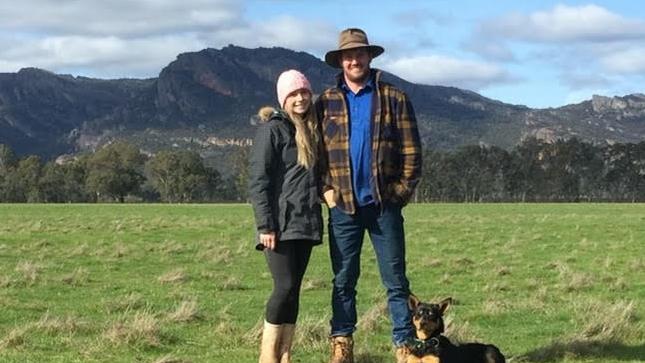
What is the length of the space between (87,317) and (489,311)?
18.1ft

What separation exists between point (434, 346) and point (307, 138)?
76.2 inches

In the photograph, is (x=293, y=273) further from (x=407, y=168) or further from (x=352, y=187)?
(x=407, y=168)

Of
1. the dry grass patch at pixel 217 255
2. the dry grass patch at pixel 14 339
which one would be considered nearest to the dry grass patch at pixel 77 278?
the dry grass patch at pixel 217 255

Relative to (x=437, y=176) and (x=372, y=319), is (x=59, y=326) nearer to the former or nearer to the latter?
(x=372, y=319)

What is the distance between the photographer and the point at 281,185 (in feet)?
21.6

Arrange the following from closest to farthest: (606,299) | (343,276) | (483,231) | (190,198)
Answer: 1. (343,276)
2. (606,299)
3. (483,231)
4. (190,198)

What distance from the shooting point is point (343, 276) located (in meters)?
7.07

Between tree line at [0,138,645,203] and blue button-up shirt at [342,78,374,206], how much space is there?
10396 cm

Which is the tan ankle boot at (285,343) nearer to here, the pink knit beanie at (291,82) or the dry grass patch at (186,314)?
the pink knit beanie at (291,82)

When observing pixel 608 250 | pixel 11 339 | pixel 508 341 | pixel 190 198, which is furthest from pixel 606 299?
pixel 190 198

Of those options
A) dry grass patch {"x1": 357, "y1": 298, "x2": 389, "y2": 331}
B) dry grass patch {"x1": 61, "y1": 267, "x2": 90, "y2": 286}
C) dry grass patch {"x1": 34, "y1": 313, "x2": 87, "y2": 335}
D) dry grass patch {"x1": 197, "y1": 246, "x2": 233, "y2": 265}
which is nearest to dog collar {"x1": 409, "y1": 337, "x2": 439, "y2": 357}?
dry grass patch {"x1": 357, "y1": 298, "x2": 389, "y2": 331}

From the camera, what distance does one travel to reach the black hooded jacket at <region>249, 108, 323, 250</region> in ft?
21.3

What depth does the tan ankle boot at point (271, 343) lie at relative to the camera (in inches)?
271

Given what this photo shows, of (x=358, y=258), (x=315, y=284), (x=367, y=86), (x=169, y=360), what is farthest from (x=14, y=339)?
(x=315, y=284)
